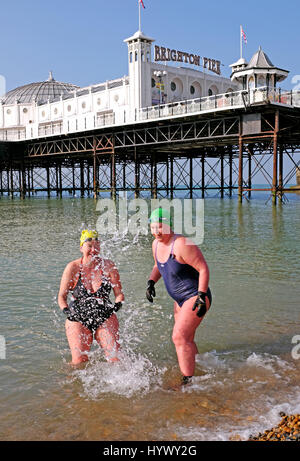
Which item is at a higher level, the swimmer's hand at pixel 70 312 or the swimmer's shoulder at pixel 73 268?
the swimmer's shoulder at pixel 73 268

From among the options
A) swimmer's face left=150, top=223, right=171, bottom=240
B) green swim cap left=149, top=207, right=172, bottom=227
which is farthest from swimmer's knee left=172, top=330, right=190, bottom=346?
green swim cap left=149, top=207, right=172, bottom=227

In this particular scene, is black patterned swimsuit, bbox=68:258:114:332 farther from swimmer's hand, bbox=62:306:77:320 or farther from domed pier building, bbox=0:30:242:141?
domed pier building, bbox=0:30:242:141

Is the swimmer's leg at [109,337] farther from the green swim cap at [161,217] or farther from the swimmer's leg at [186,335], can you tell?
the green swim cap at [161,217]

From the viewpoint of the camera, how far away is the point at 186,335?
463 cm

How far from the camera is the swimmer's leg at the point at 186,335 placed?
4613 mm

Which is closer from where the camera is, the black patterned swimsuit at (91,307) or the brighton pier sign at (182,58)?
the black patterned swimsuit at (91,307)

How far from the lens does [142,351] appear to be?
5566mm

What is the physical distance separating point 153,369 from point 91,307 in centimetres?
99

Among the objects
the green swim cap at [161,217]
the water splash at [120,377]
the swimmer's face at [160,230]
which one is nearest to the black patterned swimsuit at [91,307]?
the water splash at [120,377]

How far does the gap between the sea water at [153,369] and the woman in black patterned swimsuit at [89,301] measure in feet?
0.89

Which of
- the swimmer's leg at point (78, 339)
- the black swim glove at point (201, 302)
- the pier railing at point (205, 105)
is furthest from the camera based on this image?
the pier railing at point (205, 105)

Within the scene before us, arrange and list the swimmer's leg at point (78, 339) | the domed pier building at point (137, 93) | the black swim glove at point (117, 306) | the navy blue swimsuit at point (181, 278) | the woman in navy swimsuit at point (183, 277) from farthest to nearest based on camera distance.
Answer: the domed pier building at point (137, 93)
the swimmer's leg at point (78, 339)
the black swim glove at point (117, 306)
the navy blue swimsuit at point (181, 278)
the woman in navy swimsuit at point (183, 277)
